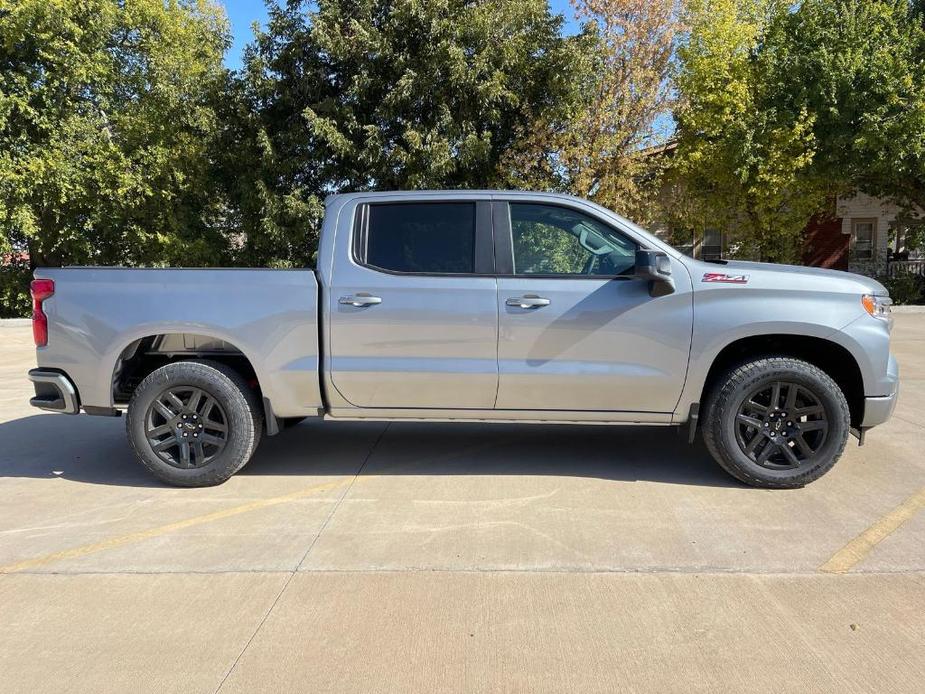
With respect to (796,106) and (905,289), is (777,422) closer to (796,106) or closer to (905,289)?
(796,106)

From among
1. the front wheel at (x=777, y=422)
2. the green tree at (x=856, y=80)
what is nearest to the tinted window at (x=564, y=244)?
the front wheel at (x=777, y=422)

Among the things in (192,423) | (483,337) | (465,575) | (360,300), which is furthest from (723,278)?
(192,423)

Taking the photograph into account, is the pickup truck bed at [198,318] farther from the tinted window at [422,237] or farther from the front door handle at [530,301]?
the front door handle at [530,301]

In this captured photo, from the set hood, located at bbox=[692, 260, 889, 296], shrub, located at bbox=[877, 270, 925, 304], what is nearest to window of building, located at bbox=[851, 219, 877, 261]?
shrub, located at bbox=[877, 270, 925, 304]

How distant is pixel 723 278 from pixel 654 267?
1.78ft

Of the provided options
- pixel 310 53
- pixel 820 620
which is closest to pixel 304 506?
pixel 820 620

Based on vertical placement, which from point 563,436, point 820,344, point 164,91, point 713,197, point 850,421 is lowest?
point 563,436

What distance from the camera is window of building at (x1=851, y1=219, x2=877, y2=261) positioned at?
→ 2492 cm

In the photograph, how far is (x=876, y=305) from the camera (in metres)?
4.53

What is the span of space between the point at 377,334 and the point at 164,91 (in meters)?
15.4

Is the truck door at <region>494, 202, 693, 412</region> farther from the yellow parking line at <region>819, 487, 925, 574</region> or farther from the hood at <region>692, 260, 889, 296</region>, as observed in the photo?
the yellow parking line at <region>819, 487, 925, 574</region>

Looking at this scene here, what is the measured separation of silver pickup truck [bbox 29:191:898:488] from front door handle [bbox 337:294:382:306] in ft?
0.05

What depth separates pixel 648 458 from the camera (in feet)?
17.9

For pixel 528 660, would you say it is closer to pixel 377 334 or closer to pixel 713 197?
pixel 377 334
